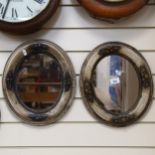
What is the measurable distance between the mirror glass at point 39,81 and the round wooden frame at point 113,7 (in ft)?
0.74

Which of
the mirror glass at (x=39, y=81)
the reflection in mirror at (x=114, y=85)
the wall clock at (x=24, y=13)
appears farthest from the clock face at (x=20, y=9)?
the reflection in mirror at (x=114, y=85)

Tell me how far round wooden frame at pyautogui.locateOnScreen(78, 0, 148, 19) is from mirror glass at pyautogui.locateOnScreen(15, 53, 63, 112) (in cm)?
23

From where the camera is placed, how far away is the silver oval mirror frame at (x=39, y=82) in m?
1.11

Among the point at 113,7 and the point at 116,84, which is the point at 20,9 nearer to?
the point at 113,7

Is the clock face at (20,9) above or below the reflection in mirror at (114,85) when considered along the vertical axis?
above

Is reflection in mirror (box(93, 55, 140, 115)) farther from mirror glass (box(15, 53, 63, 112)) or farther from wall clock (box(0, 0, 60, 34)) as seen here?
wall clock (box(0, 0, 60, 34))

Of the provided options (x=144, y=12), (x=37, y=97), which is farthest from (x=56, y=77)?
(x=144, y=12)

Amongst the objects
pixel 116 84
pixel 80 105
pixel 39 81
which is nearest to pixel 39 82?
pixel 39 81

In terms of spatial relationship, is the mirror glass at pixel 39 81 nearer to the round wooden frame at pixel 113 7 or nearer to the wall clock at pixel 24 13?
the wall clock at pixel 24 13

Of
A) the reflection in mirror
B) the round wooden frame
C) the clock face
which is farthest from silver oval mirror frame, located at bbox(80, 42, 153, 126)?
the clock face

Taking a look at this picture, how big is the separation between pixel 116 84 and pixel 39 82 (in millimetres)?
273

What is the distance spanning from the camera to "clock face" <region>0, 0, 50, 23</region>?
3.47ft

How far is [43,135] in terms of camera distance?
1133mm

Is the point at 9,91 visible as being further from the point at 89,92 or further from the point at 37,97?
the point at 89,92
